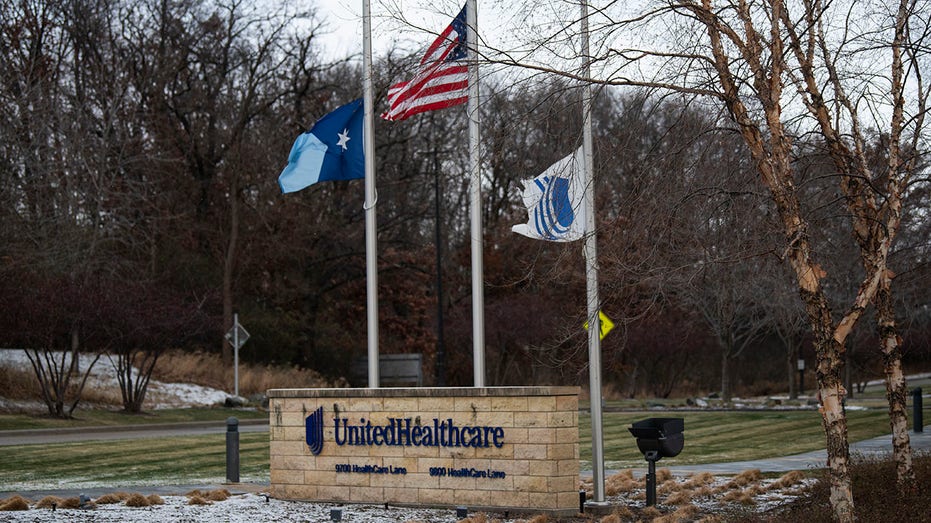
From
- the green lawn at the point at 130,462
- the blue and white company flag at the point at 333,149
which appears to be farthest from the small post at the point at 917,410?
the blue and white company flag at the point at 333,149

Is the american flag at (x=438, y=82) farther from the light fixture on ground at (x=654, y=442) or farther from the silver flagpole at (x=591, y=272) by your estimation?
the light fixture on ground at (x=654, y=442)

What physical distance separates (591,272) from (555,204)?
0.96m

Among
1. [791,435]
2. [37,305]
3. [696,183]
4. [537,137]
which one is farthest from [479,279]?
[37,305]

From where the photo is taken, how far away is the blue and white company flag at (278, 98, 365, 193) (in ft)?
46.8

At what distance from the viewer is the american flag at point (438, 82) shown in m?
→ 11.1

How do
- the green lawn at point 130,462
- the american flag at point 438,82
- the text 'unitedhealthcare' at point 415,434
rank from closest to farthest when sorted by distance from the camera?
the american flag at point 438,82
the text 'unitedhealthcare' at point 415,434
the green lawn at point 130,462

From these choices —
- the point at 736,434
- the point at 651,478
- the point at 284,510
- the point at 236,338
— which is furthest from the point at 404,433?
the point at 236,338

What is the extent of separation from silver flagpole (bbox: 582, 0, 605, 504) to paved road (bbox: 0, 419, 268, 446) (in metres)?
14.4

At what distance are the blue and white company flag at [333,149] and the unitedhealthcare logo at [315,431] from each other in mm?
2924

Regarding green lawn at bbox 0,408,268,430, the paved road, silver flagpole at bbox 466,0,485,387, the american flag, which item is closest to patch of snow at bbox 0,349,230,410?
green lawn at bbox 0,408,268,430

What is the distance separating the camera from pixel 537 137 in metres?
12.5

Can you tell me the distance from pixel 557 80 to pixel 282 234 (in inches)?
1440

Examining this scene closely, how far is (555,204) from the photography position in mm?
11961

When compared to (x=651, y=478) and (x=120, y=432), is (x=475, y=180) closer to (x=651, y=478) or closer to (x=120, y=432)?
(x=651, y=478)
